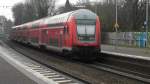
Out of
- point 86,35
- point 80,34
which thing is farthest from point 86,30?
point 80,34

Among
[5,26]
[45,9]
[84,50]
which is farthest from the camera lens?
[5,26]

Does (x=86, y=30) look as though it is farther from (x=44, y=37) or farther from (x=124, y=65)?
(x=44, y=37)

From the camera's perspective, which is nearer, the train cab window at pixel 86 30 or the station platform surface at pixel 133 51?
the train cab window at pixel 86 30

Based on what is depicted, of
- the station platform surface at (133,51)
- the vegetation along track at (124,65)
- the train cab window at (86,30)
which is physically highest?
the train cab window at (86,30)

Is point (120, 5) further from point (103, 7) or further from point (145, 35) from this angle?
point (145, 35)

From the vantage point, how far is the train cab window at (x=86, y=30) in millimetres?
24375

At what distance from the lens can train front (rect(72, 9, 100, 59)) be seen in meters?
24.1

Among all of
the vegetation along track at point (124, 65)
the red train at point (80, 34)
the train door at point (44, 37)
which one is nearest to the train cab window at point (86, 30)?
the red train at point (80, 34)

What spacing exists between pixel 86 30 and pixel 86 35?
372mm

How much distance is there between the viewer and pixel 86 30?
2462cm

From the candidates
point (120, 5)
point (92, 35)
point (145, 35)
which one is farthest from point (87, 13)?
point (120, 5)

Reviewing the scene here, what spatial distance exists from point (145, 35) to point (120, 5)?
2491 cm

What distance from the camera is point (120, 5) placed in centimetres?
7306

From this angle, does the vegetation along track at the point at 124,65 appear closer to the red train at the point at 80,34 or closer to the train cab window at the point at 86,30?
the red train at the point at 80,34
